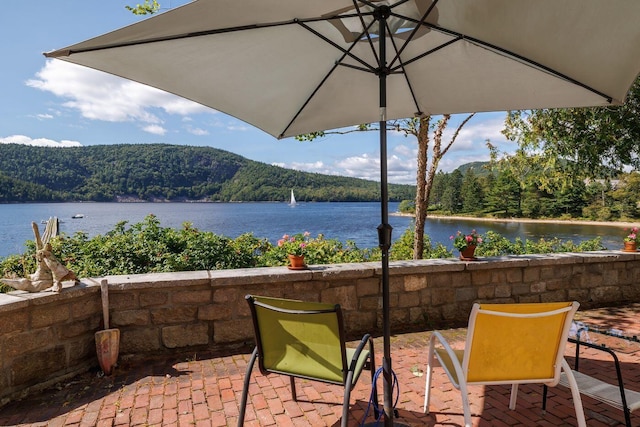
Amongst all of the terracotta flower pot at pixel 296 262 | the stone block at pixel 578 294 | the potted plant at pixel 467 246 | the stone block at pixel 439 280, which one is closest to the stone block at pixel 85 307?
the terracotta flower pot at pixel 296 262

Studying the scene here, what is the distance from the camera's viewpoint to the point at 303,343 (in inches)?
81.5

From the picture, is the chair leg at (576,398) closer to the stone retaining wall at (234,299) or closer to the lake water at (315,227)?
the lake water at (315,227)

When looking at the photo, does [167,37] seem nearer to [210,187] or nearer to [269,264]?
[269,264]

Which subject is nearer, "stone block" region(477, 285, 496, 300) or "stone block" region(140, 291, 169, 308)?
"stone block" region(140, 291, 169, 308)

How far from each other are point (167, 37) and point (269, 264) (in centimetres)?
339

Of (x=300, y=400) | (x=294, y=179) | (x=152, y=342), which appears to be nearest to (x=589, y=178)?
(x=300, y=400)

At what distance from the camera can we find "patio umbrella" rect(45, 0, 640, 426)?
1711 millimetres

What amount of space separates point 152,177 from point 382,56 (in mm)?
50415

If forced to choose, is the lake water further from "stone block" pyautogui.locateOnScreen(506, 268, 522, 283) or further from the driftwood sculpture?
the driftwood sculpture

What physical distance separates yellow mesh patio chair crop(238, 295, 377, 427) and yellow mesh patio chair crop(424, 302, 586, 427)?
57cm

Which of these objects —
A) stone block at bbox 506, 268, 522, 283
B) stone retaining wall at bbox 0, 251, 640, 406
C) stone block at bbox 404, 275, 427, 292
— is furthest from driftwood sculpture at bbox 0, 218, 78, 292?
stone block at bbox 506, 268, 522, 283

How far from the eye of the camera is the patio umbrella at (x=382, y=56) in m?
1.71

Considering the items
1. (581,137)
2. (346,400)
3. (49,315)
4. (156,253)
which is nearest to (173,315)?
(49,315)

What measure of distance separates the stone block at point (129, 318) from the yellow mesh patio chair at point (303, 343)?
154 centimetres
